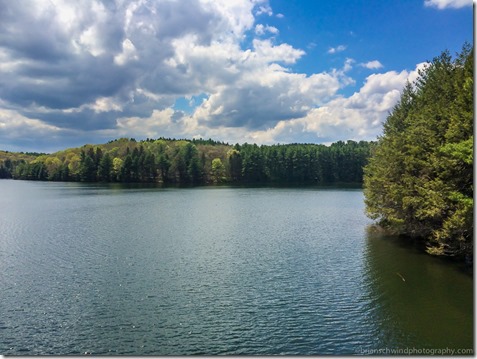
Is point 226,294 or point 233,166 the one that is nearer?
point 226,294

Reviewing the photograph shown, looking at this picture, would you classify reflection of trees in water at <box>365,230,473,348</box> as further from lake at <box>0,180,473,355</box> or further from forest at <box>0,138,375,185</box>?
forest at <box>0,138,375,185</box>

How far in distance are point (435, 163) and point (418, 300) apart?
896 cm

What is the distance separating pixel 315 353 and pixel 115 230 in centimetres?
2940

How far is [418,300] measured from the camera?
62.9ft

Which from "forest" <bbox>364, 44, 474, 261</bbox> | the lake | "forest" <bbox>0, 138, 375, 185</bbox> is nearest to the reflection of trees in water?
the lake

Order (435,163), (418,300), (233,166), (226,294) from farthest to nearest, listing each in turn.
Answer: (233,166)
(435,163)
(226,294)
(418,300)

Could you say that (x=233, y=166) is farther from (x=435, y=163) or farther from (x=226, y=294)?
(x=226, y=294)

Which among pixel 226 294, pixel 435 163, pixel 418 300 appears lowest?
pixel 226 294

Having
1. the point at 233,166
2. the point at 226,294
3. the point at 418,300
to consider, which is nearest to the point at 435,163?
the point at 418,300

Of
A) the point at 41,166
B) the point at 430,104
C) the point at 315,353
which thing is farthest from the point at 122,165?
the point at 315,353

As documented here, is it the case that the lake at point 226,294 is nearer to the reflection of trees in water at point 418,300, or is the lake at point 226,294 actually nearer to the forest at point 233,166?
the reflection of trees in water at point 418,300

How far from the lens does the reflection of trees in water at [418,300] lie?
1515 centimetres

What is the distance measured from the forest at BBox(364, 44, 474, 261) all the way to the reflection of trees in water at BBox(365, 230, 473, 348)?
2.43 m

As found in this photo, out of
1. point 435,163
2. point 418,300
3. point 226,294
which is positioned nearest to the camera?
point 418,300
